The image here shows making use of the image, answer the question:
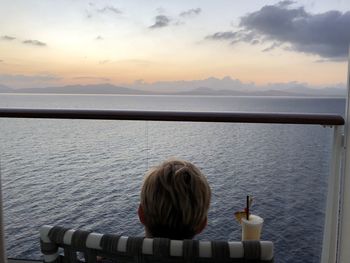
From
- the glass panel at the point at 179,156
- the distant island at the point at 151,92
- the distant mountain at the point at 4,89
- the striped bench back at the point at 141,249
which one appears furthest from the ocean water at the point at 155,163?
the striped bench back at the point at 141,249

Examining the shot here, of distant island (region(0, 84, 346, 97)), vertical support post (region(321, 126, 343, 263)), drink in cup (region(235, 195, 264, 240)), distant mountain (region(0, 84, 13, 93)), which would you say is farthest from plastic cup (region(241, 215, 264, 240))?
distant mountain (region(0, 84, 13, 93))

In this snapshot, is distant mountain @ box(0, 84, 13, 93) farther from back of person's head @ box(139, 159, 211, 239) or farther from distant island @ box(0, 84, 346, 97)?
back of person's head @ box(139, 159, 211, 239)

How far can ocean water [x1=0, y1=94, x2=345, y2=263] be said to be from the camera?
1.79 meters

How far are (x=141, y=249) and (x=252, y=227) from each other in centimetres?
105

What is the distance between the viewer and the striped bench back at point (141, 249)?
83 centimetres

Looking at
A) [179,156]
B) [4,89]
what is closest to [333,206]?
[179,156]

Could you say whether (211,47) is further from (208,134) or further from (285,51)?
(208,134)

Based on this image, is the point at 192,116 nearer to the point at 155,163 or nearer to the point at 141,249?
the point at 155,163

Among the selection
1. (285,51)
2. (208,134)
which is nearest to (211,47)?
(285,51)

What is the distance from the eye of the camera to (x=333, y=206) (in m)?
1.76

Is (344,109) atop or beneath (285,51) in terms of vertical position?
beneath

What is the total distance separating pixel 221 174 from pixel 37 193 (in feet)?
3.46

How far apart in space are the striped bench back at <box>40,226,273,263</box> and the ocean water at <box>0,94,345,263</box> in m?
0.93

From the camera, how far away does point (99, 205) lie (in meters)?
2.08
